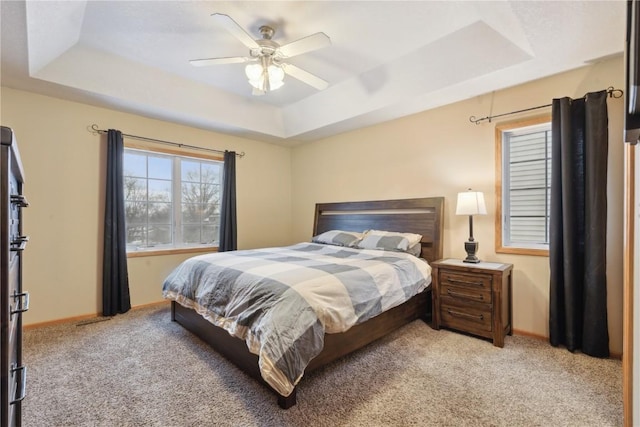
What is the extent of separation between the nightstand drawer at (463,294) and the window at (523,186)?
59 cm

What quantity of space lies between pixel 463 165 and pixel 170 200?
3.75 metres

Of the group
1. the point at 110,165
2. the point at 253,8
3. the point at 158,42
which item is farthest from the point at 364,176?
the point at 110,165

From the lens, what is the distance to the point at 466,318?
2756 mm

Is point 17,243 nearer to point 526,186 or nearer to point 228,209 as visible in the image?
point 228,209

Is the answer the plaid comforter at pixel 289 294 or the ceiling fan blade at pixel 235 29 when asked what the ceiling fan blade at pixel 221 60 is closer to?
the ceiling fan blade at pixel 235 29

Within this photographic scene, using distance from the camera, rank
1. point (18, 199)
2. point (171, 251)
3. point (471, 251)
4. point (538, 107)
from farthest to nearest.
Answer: point (171, 251)
point (471, 251)
point (538, 107)
point (18, 199)

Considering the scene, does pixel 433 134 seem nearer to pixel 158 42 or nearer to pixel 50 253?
pixel 158 42

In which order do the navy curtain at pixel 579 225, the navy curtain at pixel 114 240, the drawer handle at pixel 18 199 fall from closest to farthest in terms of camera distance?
the drawer handle at pixel 18 199 < the navy curtain at pixel 579 225 < the navy curtain at pixel 114 240

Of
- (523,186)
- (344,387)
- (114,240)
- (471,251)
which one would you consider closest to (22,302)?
(344,387)

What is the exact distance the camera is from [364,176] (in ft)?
13.9

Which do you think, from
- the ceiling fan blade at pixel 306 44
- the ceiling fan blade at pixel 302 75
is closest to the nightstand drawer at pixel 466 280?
the ceiling fan blade at pixel 302 75

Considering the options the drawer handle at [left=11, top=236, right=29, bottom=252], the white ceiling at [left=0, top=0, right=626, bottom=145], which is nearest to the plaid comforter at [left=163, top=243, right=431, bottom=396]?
the drawer handle at [left=11, top=236, right=29, bottom=252]

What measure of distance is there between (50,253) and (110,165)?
110cm

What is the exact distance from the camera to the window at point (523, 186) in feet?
9.37
